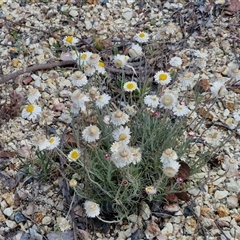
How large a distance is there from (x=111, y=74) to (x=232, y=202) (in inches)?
36.7

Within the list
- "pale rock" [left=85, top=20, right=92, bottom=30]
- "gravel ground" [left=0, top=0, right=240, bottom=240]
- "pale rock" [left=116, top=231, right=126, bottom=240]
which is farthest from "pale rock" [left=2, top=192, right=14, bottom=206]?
"pale rock" [left=85, top=20, right=92, bottom=30]

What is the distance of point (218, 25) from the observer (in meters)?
2.93

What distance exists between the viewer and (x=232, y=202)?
2.11m

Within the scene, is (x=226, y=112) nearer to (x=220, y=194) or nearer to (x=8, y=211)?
(x=220, y=194)

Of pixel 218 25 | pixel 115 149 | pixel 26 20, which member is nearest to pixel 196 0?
pixel 218 25

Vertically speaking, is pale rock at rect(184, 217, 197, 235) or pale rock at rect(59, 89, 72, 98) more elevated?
pale rock at rect(59, 89, 72, 98)

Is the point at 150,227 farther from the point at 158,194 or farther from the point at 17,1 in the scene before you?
the point at 17,1

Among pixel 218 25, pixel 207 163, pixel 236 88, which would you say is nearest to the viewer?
pixel 207 163

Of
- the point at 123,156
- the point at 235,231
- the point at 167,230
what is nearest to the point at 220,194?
the point at 235,231

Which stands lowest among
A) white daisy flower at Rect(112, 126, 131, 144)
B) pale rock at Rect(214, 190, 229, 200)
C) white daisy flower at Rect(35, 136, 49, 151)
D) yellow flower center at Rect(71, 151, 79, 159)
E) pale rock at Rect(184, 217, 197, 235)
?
pale rock at Rect(184, 217, 197, 235)

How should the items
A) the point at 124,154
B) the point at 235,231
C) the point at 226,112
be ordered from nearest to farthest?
1. the point at 124,154
2. the point at 235,231
3. the point at 226,112

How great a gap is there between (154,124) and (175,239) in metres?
0.47

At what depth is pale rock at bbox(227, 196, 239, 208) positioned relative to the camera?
6.91 ft

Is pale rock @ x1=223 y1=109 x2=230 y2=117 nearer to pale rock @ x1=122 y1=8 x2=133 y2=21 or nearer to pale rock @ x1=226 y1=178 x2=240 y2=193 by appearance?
pale rock @ x1=226 y1=178 x2=240 y2=193
